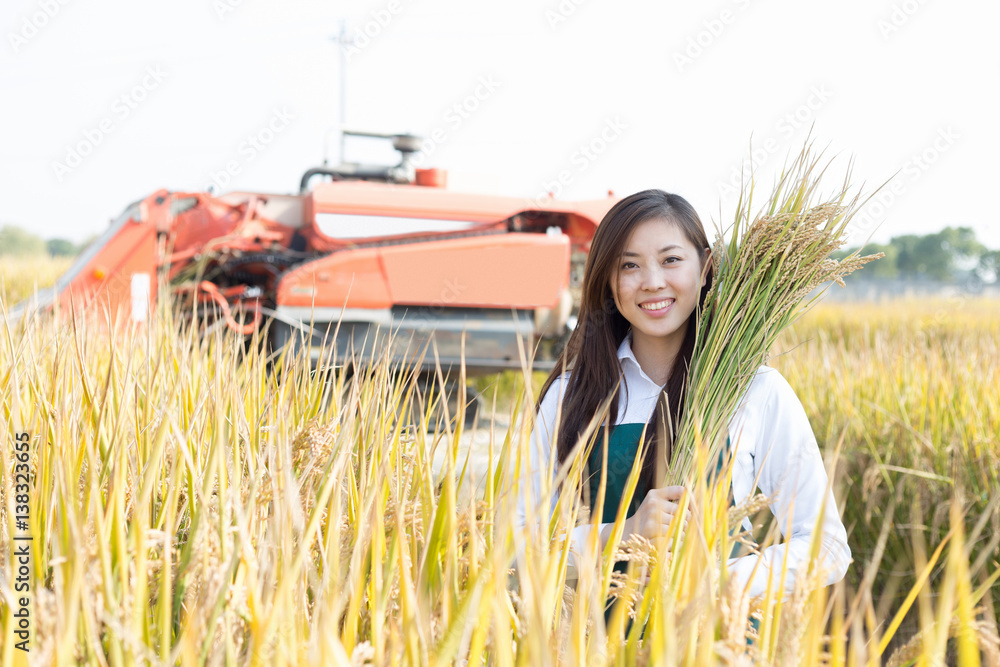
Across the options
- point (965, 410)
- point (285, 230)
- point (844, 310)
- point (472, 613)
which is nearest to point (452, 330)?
point (285, 230)

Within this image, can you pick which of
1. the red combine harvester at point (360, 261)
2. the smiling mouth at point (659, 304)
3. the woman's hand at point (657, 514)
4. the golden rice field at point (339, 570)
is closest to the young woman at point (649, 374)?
the smiling mouth at point (659, 304)

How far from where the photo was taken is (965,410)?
3236 millimetres

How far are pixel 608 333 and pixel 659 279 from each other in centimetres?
22

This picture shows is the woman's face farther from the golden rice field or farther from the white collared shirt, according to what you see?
the golden rice field

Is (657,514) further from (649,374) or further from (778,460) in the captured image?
(649,374)

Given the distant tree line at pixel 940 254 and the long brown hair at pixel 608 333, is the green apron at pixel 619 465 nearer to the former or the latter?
the long brown hair at pixel 608 333

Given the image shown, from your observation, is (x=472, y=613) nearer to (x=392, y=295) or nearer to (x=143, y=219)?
(x=392, y=295)

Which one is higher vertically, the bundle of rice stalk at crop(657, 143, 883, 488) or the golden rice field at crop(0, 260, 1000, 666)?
the bundle of rice stalk at crop(657, 143, 883, 488)

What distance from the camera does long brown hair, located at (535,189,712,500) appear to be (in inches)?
67.1

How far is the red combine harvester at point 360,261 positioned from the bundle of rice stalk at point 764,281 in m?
3.43

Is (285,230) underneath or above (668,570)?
above

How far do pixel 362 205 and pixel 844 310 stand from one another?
11.1 meters

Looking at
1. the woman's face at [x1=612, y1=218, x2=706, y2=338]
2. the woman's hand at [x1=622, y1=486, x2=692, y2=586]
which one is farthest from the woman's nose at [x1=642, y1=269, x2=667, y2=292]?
the woman's hand at [x1=622, y1=486, x2=692, y2=586]

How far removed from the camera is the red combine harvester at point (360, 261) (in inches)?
200
